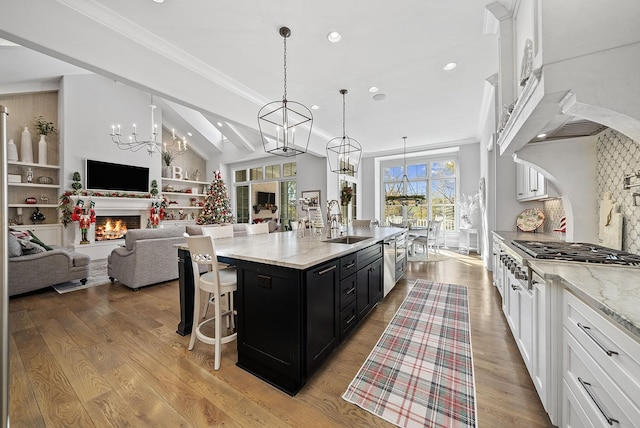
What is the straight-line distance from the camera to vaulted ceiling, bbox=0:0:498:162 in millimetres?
2408

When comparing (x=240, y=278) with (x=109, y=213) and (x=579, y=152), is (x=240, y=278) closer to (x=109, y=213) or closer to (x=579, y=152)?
(x=579, y=152)

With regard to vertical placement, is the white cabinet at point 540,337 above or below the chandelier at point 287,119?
below

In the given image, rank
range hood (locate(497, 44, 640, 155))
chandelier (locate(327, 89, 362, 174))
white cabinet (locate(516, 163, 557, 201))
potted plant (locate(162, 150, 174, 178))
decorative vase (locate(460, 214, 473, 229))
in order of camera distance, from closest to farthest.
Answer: range hood (locate(497, 44, 640, 155)) → white cabinet (locate(516, 163, 557, 201)) → chandelier (locate(327, 89, 362, 174)) → decorative vase (locate(460, 214, 473, 229)) → potted plant (locate(162, 150, 174, 178))

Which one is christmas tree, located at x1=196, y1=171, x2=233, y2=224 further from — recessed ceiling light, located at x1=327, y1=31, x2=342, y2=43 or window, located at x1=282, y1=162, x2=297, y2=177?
recessed ceiling light, located at x1=327, y1=31, x2=342, y2=43

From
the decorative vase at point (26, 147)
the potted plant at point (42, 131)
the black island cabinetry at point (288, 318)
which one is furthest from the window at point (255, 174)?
the black island cabinetry at point (288, 318)

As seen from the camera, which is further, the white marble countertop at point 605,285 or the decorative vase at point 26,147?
the decorative vase at point 26,147

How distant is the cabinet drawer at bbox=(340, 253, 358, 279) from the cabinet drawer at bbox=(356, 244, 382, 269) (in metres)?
0.10

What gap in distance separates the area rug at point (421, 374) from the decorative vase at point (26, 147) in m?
8.01

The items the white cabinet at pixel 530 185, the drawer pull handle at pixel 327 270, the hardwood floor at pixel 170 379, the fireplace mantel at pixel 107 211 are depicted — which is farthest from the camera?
the fireplace mantel at pixel 107 211

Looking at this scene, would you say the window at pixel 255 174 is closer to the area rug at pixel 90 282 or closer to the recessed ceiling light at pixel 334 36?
the area rug at pixel 90 282

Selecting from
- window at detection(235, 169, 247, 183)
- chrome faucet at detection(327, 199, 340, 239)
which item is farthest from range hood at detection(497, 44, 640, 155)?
window at detection(235, 169, 247, 183)

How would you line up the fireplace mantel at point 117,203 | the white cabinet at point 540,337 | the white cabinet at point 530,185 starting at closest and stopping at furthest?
the white cabinet at point 540,337
the white cabinet at point 530,185
the fireplace mantel at point 117,203

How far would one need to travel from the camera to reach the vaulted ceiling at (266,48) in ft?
7.90

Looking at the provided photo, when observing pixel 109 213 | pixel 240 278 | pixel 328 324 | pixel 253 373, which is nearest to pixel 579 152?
pixel 328 324
